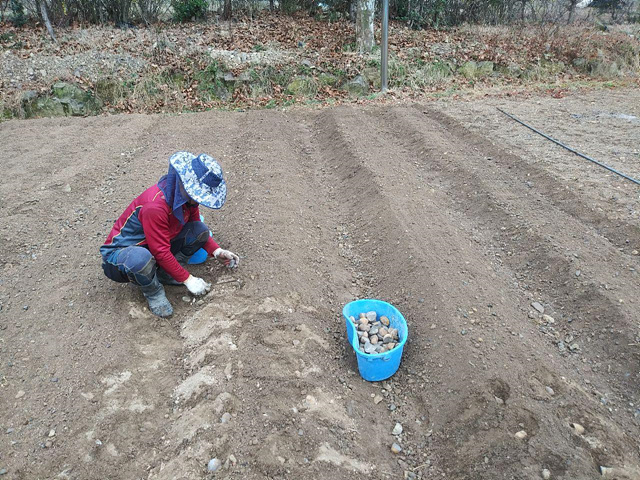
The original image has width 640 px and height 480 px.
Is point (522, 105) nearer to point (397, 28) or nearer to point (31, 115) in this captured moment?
point (397, 28)

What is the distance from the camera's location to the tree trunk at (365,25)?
899cm

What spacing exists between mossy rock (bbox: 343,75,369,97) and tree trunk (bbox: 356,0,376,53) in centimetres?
113

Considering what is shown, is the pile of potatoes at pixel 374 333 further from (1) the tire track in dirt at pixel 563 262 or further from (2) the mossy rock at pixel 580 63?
(2) the mossy rock at pixel 580 63

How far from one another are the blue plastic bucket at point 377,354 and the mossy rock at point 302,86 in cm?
611

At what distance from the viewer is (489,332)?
9.61 feet

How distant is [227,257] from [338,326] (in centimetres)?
99

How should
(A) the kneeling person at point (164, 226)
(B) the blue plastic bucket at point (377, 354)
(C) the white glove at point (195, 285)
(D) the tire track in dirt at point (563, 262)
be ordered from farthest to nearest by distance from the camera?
(C) the white glove at point (195, 285) < (D) the tire track in dirt at point (563, 262) < (A) the kneeling person at point (164, 226) < (B) the blue plastic bucket at point (377, 354)

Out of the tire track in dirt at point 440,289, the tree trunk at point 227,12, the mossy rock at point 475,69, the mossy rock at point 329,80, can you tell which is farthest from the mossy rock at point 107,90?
the mossy rock at point 475,69

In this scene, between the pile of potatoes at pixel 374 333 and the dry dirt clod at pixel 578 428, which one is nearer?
the dry dirt clod at pixel 578 428

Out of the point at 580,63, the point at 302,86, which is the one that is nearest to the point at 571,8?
the point at 580,63

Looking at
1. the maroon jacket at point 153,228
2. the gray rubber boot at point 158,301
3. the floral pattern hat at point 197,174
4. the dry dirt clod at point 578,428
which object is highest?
the floral pattern hat at point 197,174

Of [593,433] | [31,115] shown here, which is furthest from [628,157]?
[31,115]

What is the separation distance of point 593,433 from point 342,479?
4.31 ft

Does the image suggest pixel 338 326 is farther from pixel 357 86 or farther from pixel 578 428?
pixel 357 86
